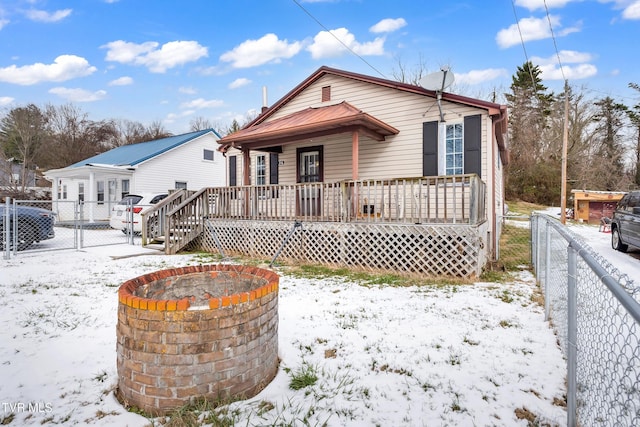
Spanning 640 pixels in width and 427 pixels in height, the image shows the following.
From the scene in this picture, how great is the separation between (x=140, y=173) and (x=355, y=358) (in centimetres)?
1759

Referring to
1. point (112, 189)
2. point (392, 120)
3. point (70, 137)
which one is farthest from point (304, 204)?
point (70, 137)

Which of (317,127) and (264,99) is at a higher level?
(264,99)

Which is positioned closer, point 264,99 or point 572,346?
point 572,346

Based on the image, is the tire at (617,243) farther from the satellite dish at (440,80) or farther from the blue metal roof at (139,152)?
the blue metal roof at (139,152)

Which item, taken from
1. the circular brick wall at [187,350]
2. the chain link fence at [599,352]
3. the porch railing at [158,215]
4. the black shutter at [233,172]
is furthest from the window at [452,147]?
the porch railing at [158,215]

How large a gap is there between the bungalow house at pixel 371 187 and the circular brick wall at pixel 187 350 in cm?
449

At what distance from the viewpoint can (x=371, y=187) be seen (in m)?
8.95

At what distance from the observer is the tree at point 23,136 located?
26.4 m

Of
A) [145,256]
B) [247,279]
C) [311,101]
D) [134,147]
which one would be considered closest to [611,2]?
[311,101]

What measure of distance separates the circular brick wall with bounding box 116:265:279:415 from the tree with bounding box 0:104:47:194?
102ft

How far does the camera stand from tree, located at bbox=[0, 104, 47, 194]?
26.4 m

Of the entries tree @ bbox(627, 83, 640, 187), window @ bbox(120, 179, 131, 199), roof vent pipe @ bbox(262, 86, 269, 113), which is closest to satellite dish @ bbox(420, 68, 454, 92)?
roof vent pipe @ bbox(262, 86, 269, 113)

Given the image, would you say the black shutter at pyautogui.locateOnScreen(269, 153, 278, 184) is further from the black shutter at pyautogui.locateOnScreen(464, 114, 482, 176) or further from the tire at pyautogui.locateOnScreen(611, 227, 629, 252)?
the tire at pyautogui.locateOnScreen(611, 227, 629, 252)

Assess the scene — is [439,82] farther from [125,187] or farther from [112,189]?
[112,189]
